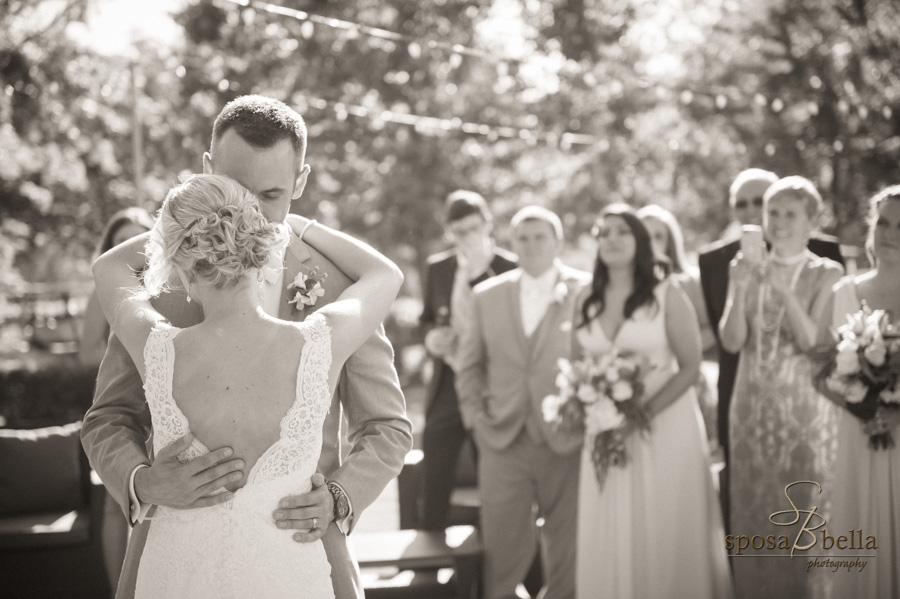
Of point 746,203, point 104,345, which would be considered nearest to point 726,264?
point 746,203

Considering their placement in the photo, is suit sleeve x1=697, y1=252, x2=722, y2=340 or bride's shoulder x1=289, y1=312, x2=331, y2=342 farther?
suit sleeve x1=697, y1=252, x2=722, y2=340

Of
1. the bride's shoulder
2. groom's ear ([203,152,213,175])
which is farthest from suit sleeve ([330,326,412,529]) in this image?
groom's ear ([203,152,213,175])

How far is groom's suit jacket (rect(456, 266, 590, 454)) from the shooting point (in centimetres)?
621

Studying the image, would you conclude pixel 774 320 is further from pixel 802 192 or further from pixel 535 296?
pixel 535 296

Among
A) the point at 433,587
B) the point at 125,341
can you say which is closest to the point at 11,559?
the point at 433,587

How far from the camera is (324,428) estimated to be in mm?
2406

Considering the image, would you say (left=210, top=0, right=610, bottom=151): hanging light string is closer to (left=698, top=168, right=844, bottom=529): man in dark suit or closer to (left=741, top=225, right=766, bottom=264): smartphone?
(left=698, top=168, right=844, bottom=529): man in dark suit

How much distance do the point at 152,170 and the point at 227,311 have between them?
730 inches

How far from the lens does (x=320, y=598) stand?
2.19m

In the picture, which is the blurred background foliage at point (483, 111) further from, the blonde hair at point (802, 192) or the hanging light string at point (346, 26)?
the blonde hair at point (802, 192)

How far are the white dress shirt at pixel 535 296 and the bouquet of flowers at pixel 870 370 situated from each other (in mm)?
2125

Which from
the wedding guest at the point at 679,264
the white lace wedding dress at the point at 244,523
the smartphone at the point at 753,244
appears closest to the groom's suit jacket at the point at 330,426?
the white lace wedding dress at the point at 244,523

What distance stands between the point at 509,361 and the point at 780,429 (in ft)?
6.01

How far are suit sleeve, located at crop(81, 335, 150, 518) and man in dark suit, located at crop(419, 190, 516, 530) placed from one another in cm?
448
